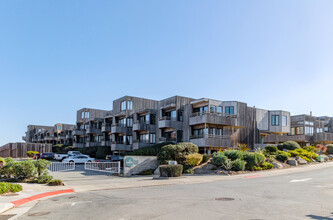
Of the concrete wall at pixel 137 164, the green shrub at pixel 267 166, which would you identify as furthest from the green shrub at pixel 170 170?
the green shrub at pixel 267 166

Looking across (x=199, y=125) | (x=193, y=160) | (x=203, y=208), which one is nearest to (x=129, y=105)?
(x=199, y=125)

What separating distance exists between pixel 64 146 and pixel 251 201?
2809 inches

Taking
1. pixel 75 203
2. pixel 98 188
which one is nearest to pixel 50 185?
pixel 98 188

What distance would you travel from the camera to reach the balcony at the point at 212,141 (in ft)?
117

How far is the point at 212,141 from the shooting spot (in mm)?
36125

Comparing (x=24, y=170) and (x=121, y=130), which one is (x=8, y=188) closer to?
(x=24, y=170)

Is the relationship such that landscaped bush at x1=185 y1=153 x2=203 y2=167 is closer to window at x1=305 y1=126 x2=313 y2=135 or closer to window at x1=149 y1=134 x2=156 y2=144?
window at x1=149 y1=134 x2=156 y2=144

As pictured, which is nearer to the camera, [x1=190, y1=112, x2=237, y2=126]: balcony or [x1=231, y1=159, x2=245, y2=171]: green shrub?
[x1=231, y1=159, x2=245, y2=171]: green shrub

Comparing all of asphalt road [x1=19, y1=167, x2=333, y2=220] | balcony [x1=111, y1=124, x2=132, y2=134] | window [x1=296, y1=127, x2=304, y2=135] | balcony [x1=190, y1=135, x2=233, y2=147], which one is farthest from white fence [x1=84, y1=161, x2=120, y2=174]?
window [x1=296, y1=127, x2=304, y2=135]

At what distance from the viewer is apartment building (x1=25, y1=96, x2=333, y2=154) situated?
3831cm

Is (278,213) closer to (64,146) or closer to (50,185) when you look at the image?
(50,185)

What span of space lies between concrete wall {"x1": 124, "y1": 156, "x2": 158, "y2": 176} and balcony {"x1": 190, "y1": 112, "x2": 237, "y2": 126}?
9759 mm

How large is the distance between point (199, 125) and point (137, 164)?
45.6ft

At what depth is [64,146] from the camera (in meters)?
76.6
